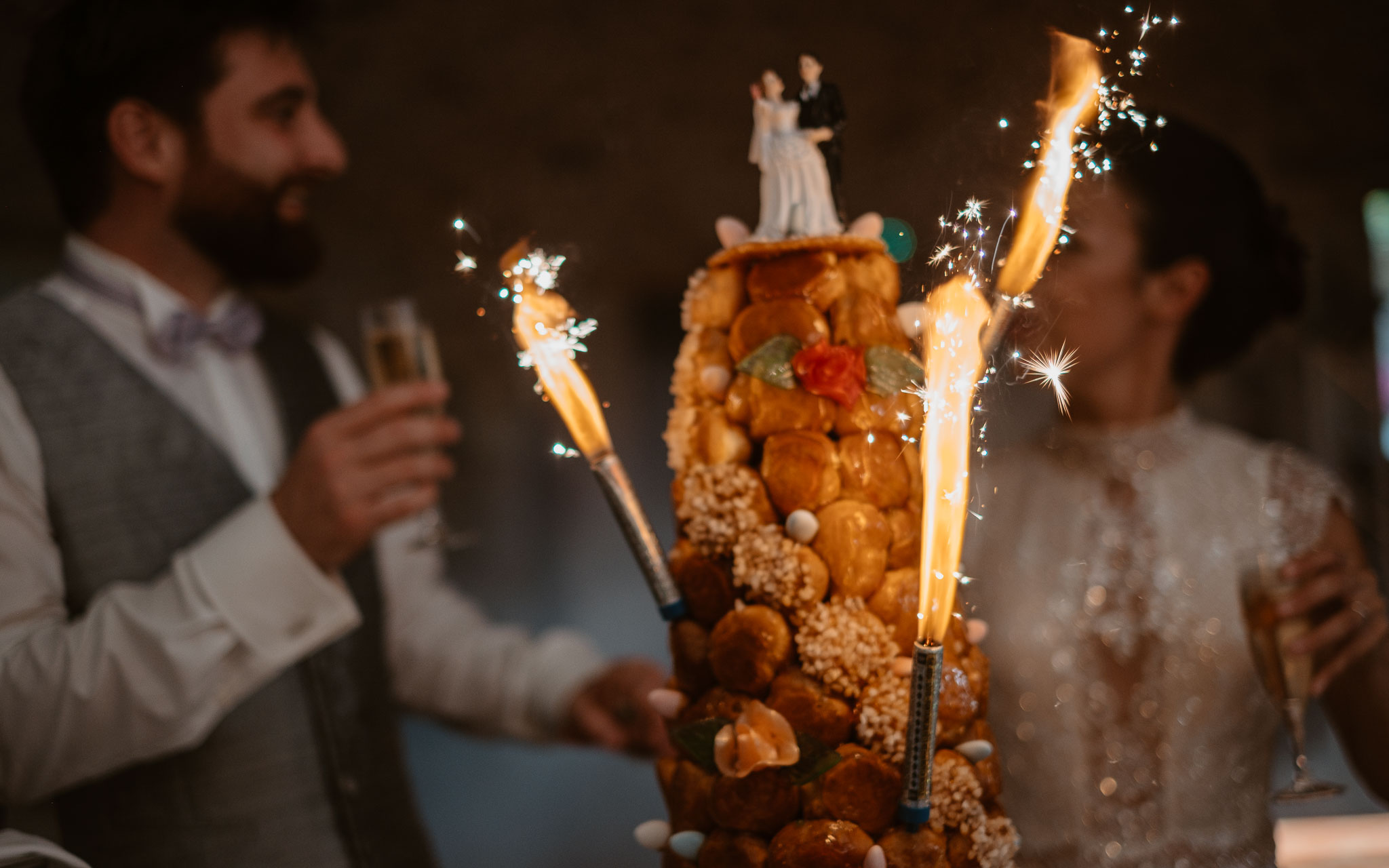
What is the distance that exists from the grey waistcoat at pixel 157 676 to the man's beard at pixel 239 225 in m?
0.24

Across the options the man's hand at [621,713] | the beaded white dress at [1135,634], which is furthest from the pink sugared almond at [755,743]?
the man's hand at [621,713]

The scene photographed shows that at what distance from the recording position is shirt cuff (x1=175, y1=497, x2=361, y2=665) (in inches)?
41.4

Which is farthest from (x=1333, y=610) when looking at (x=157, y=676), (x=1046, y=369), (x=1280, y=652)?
(x=157, y=676)

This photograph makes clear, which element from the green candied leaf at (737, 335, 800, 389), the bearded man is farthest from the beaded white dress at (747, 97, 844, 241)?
the bearded man

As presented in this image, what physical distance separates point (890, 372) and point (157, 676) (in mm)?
982

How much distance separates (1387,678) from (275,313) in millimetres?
1915

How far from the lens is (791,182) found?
72 cm

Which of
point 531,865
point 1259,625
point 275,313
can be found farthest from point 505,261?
point 531,865

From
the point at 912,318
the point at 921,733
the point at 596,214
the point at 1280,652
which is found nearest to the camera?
the point at 921,733

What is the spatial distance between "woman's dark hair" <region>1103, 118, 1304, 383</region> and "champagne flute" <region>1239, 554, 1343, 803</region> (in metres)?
0.43

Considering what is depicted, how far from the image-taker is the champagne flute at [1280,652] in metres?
1.02

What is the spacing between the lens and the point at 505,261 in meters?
0.81

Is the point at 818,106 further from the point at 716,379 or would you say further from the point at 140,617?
the point at 140,617

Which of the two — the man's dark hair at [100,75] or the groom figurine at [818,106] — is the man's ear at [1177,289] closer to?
the groom figurine at [818,106]
